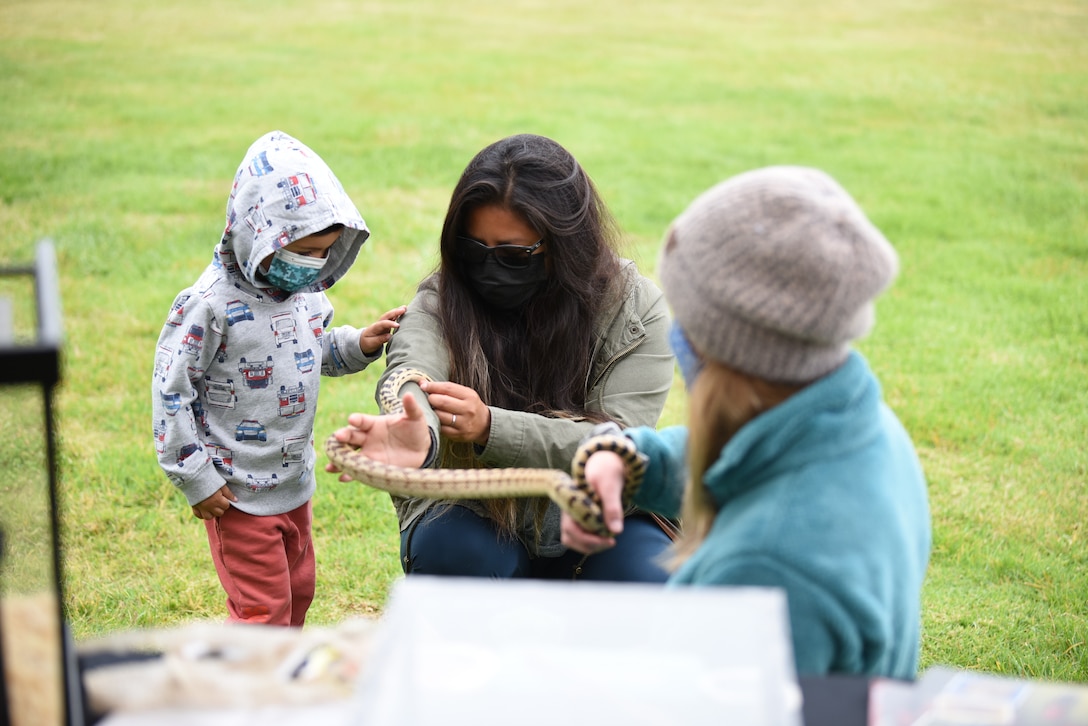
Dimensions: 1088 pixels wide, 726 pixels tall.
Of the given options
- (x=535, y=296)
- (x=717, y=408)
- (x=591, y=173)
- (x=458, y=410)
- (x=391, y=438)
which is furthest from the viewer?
(x=591, y=173)

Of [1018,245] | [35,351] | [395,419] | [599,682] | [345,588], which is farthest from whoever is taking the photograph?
[1018,245]

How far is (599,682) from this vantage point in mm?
1199

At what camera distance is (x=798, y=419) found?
1.68 metres

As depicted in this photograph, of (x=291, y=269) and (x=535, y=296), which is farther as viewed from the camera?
(x=535, y=296)

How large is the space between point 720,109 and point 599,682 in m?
12.1

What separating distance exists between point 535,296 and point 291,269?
710 millimetres

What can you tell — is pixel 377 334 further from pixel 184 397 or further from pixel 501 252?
pixel 184 397

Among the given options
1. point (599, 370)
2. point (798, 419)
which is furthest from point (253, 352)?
point (798, 419)

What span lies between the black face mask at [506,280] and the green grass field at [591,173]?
653 mm

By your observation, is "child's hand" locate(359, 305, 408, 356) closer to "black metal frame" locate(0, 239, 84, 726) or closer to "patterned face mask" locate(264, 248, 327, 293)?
"patterned face mask" locate(264, 248, 327, 293)

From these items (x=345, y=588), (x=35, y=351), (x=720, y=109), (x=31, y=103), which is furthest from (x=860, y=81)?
(x=35, y=351)

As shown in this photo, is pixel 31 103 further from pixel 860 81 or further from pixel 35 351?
pixel 35 351

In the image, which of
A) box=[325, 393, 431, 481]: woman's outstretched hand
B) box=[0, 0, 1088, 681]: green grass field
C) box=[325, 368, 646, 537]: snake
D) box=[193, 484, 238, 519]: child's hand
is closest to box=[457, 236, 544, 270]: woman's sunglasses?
box=[325, 368, 646, 537]: snake

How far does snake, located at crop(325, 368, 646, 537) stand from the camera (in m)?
2.13
